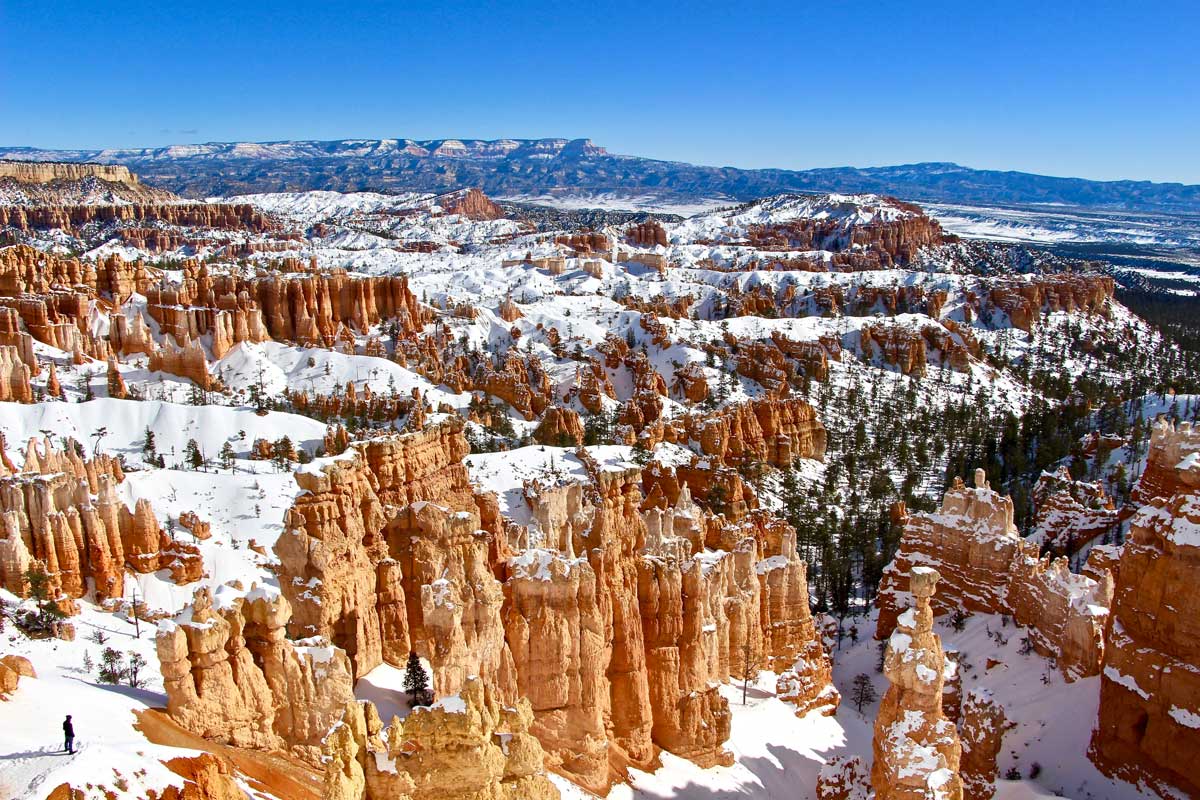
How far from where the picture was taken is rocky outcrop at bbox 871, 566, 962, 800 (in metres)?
12.7

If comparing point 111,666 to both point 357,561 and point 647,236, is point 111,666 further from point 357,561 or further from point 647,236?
point 647,236

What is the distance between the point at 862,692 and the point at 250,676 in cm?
2018

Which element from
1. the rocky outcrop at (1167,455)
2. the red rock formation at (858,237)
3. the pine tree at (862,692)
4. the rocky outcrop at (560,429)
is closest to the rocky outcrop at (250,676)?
the pine tree at (862,692)

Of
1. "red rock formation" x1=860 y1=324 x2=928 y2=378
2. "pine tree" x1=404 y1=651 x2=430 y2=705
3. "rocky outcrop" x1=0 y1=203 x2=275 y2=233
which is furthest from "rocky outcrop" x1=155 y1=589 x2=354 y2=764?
"rocky outcrop" x1=0 y1=203 x2=275 y2=233

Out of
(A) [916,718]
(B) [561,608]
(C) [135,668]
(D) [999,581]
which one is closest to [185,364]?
(C) [135,668]

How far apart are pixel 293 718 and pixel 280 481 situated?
23.0m

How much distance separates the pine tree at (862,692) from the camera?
26.2 meters

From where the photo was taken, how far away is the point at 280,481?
34.8 m

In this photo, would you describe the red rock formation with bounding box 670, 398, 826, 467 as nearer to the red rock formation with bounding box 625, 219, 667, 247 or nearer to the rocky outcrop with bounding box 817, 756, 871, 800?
the rocky outcrop with bounding box 817, 756, 871, 800

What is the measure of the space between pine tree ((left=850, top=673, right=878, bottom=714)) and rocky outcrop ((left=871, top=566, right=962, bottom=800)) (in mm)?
13296

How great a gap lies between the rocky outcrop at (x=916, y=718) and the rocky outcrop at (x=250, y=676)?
933cm

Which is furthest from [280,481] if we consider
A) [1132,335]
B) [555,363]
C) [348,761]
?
[1132,335]

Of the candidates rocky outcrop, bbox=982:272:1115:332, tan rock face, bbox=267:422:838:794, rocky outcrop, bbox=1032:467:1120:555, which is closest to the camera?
tan rock face, bbox=267:422:838:794

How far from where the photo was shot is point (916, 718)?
43.1 ft
